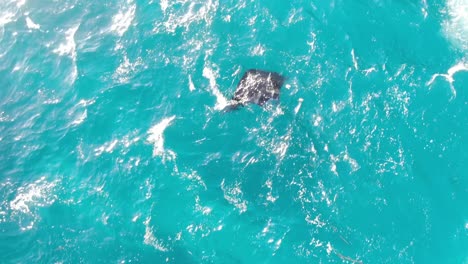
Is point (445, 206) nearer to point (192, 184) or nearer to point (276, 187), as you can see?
point (276, 187)

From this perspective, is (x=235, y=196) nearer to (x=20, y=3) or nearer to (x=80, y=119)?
(x=80, y=119)

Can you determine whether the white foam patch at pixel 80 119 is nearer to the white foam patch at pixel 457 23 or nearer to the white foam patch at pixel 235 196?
the white foam patch at pixel 235 196

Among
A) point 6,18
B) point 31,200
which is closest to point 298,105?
point 31,200

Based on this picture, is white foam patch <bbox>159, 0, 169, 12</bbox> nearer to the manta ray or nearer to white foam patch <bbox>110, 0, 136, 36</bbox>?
white foam patch <bbox>110, 0, 136, 36</bbox>

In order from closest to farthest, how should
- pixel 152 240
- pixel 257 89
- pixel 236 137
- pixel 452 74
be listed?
1. pixel 152 240
2. pixel 236 137
3. pixel 452 74
4. pixel 257 89

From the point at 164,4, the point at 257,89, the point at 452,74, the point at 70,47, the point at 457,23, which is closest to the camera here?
the point at 452,74

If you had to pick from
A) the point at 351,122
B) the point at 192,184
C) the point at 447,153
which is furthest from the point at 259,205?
the point at 447,153

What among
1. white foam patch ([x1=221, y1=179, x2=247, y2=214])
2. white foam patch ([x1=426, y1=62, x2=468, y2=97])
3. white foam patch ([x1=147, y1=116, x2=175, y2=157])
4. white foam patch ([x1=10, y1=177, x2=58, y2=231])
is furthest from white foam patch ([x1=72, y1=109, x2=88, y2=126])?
white foam patch ([x1=426, y1=62, x2=468, y2=97])

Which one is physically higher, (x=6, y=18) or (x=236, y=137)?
(x=236, y=137)
